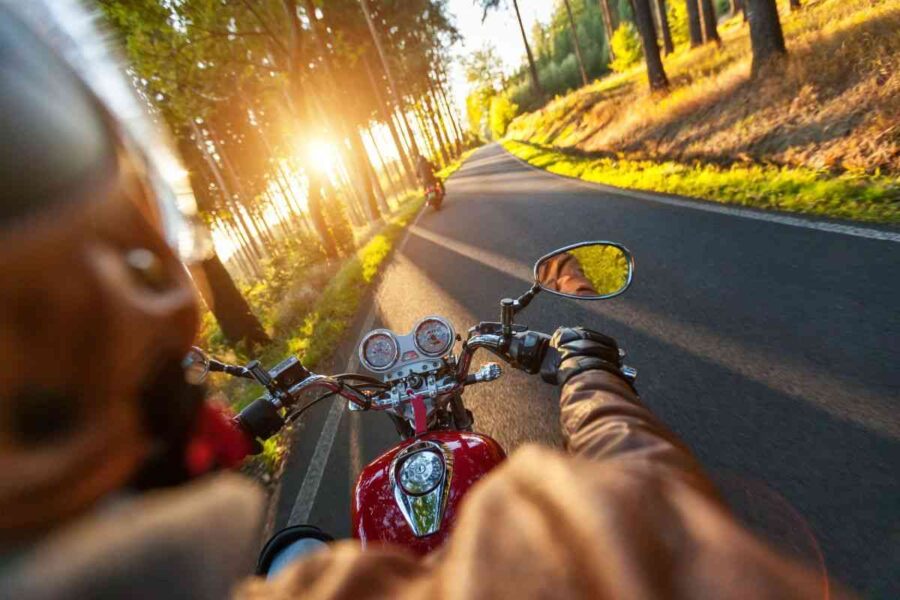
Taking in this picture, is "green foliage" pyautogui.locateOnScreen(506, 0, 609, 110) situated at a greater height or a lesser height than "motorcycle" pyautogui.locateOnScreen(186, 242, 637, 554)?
greater

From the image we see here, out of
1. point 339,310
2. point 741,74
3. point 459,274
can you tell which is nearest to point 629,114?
point 741,74

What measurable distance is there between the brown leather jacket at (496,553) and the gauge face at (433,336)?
4.57 ft

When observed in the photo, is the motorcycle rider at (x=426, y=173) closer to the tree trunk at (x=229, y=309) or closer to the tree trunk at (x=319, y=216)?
the tree trunk at (x=319, y=216)

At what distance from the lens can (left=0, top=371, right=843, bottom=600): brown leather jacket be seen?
418mm

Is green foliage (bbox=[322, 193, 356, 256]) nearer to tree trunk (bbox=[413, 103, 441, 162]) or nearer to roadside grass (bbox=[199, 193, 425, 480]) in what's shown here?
roadside grass (bbox=[199, 193, 425, 480])

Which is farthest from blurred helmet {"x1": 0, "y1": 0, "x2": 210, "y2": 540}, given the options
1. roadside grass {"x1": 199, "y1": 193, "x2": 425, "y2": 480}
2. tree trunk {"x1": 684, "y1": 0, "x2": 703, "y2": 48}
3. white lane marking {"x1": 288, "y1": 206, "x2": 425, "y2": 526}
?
tree trunk {"x1": 684, "y1": 0, "x2": 703, "y2": 48}

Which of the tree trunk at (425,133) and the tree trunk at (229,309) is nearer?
the tree trunk at (229,309)

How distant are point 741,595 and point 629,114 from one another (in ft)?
49.5

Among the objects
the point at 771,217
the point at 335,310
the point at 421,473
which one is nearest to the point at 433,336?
the point at 421,473

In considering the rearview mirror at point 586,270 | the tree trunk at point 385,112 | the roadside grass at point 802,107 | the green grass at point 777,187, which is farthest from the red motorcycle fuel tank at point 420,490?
Result: the tree trunk at point 385,112

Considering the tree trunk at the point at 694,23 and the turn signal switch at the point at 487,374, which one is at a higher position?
the tree trunk at the point at 694,23

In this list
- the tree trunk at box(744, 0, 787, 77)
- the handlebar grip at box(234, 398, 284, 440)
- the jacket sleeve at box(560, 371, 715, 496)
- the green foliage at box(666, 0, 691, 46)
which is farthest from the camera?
the green foliage at box(666, 0, 691, 46)

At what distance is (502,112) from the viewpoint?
54.0 metres

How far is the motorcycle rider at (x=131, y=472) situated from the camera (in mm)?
426
